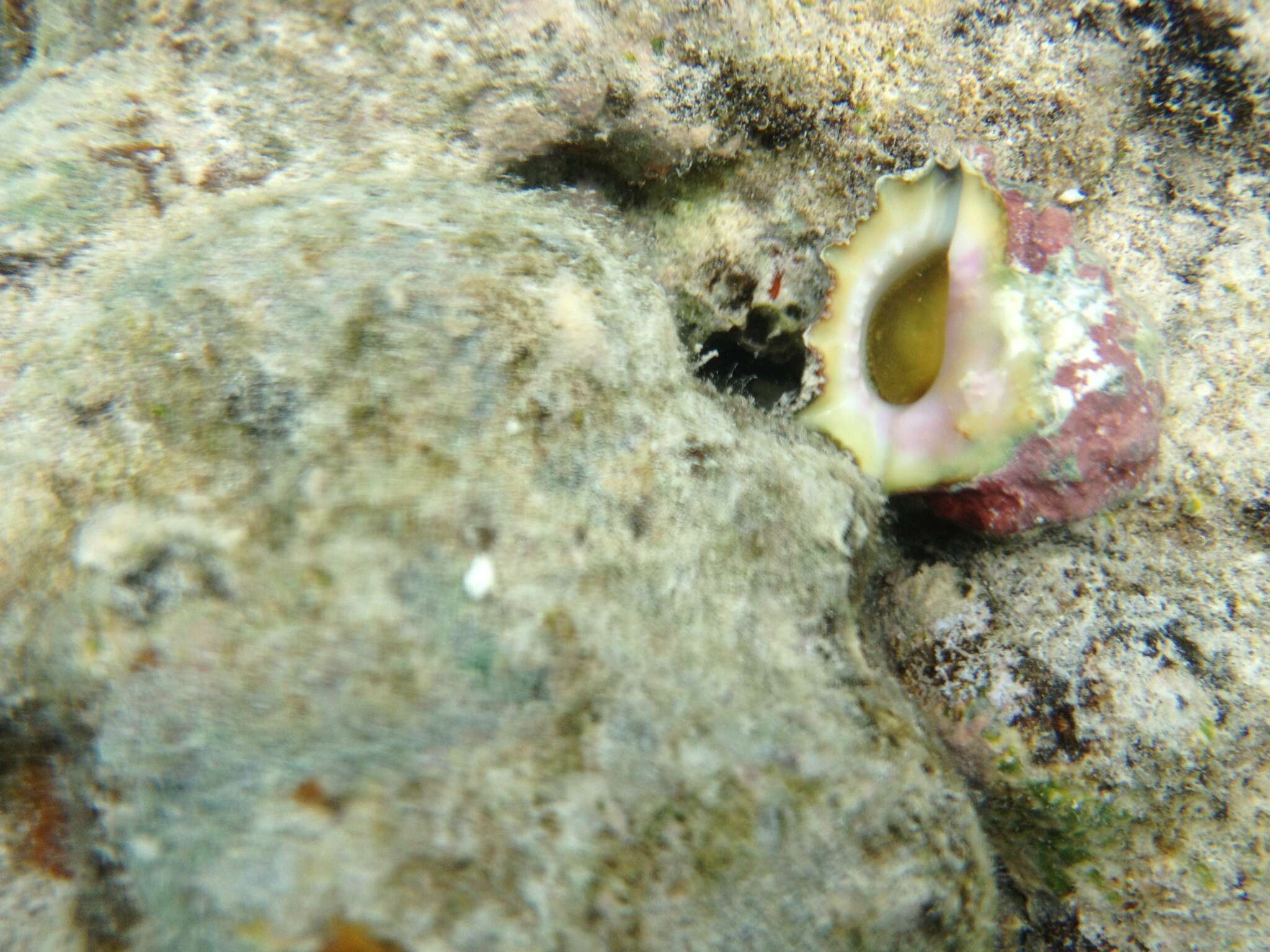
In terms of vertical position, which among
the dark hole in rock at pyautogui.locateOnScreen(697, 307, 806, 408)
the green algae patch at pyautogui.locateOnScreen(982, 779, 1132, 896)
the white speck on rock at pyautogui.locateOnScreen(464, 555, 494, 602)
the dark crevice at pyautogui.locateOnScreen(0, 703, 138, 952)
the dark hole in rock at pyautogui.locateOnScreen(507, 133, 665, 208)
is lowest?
the dark crevice at pyautogui.locateOnScreen(0, 703, 138, 952)

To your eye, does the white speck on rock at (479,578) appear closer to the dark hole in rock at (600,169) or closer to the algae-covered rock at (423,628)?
the algae-covered rock at (423,628)

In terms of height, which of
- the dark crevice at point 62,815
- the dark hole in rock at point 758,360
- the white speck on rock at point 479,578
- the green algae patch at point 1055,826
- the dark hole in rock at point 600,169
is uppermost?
the dark hole in rock at point 600,169

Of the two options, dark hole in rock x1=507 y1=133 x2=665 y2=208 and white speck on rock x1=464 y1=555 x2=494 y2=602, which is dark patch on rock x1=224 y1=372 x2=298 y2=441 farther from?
dark hole in rock x1=507 y1=133 x2=665 y2=208

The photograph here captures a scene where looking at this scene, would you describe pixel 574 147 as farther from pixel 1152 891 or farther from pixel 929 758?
pixel 1152 891

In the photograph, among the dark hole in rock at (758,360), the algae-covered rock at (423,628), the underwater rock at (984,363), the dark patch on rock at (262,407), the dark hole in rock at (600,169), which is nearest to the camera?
the algae-covered rock at (423,628)

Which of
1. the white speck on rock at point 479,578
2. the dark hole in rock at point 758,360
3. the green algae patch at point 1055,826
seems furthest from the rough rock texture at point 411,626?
the dark hole in rock at point 758,360

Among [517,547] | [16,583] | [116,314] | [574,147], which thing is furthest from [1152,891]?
[116,314]

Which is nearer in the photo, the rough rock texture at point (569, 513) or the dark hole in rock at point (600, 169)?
Answer: the rough rock texture at point (569, 513)

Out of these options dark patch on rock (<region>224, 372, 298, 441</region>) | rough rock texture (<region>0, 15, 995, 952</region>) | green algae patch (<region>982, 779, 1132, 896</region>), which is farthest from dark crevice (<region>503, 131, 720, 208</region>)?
green algae patch (<region>982, 779, 1132, 896</region>)

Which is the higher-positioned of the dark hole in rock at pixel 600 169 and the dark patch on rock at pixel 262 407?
the dark hole in rock at pixel 600 169
